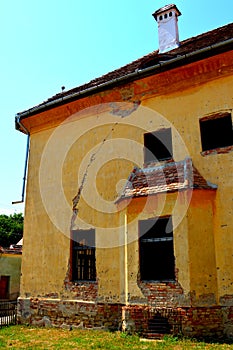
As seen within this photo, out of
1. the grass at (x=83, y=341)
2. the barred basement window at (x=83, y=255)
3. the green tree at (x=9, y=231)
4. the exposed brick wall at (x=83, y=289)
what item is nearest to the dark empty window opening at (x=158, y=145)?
the barred basement window at (x=83, y=255)

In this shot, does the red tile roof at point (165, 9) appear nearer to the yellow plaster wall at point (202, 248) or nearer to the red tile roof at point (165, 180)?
the red tile roof at point (165, 180)

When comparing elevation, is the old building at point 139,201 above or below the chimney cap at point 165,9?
below

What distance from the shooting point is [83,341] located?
723 centimetres

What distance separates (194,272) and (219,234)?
1005mm

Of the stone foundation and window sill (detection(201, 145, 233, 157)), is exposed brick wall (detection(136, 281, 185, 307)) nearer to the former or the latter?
the stone foundation

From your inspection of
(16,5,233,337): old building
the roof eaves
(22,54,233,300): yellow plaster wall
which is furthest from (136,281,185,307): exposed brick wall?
the roof eaves

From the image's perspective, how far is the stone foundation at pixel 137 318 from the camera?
6879 millimetres

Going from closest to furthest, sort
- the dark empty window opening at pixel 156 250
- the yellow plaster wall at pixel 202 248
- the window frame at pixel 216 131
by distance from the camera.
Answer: the yellow plaster wall at pixel 202 248
the dark empty window opening at pixel 156 250
the window frame at pixel 216 131

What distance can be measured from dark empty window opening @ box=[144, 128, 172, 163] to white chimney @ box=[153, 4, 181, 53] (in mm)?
3669

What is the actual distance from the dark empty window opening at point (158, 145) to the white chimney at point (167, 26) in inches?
144

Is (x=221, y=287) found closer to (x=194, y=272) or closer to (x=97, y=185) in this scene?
(x=194, y=272)

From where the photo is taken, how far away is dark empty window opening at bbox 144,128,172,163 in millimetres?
8719

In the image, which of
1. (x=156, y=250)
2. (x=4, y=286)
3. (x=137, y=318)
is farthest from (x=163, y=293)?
(x=4, y=286)

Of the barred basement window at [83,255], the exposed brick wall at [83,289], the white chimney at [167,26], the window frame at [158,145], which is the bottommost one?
the exposed brick wall at [83,289]
